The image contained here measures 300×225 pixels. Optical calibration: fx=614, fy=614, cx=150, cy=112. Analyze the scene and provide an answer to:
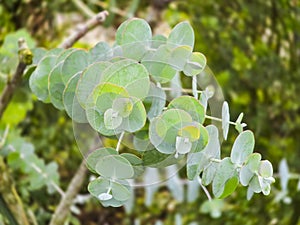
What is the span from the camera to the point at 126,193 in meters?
0.32

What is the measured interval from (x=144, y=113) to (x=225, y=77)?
823 mm

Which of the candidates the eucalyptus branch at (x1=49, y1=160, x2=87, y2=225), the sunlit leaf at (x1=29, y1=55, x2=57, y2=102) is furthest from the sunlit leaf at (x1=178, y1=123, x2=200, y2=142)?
the eucalyptus branch at (x1=49, y1=160, x2=87, y2=225)

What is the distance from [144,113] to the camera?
11.9 inches

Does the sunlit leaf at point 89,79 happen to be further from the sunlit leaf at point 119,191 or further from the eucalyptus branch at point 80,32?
the eucalyptus branch at point 80,32

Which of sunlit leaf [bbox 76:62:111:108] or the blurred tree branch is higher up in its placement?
sunlit leaf [bbox 76:62:111:108]

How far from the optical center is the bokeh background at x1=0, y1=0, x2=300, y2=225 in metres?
1.02

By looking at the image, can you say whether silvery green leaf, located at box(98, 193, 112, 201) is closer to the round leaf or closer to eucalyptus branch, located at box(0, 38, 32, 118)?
the round leaf

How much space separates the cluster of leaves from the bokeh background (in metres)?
0.62

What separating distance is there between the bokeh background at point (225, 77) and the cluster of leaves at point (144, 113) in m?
0.62

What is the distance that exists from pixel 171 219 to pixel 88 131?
0.70 m

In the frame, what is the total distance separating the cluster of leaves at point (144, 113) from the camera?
0.30m

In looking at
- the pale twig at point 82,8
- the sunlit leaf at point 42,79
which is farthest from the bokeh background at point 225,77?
the sunlit leaf at point 42,79

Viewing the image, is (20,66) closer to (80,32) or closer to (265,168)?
(80,32)

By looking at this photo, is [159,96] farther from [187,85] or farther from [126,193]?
[187,85]
